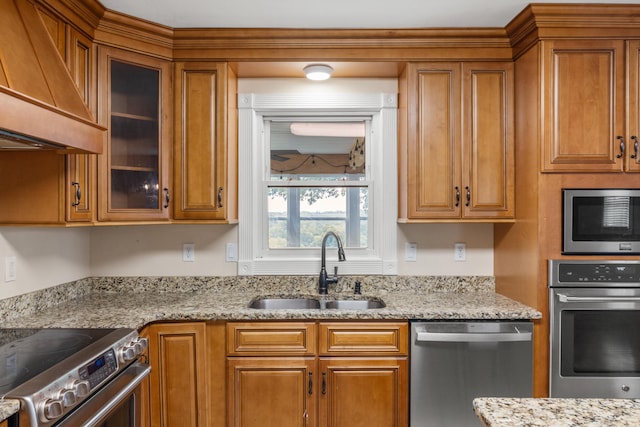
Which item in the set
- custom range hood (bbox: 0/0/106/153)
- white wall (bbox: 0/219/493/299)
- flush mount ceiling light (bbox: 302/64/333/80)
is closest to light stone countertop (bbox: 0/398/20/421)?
custom range hood (bbox: 0/0/106/153)

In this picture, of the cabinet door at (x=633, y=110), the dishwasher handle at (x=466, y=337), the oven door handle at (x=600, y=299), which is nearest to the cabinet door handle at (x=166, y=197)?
the dishwasher handle at (x=466, y=337)

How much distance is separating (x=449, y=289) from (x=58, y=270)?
234 cm

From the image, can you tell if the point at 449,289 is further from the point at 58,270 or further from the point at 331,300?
the point at 58,270

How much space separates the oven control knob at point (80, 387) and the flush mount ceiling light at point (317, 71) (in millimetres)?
1908

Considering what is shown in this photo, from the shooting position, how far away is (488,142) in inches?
91.7

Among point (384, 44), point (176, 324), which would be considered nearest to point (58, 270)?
point (176, 324)

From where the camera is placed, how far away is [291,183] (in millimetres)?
2701

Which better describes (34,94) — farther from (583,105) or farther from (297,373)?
(583,105)

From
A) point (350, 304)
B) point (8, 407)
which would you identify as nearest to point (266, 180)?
point (350, 304)

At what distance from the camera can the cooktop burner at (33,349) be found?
1.30 metres

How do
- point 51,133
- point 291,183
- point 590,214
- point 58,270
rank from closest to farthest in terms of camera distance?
point 51,133
point 590,214
point 58,270
point 291,183

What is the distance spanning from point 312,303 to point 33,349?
4.76 ft

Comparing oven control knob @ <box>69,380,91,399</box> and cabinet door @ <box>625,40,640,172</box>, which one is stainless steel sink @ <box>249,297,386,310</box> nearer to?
oven control knob @ <box>69,380,91,399</box>

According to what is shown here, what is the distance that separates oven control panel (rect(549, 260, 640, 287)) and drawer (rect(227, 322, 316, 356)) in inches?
49.5
